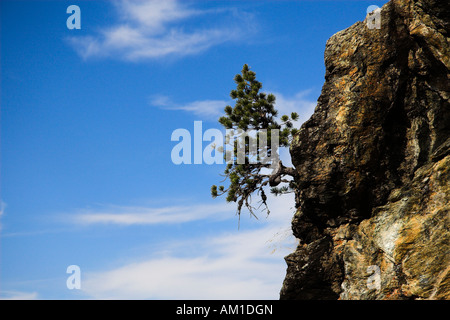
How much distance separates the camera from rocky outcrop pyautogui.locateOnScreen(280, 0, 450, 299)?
44.5ft

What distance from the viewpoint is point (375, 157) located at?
581 inches

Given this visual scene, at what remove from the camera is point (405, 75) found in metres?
15.0

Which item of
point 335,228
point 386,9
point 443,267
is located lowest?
point 443,267

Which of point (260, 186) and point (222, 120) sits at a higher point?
point (222, 120)

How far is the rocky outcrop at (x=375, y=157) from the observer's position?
13570 mm
